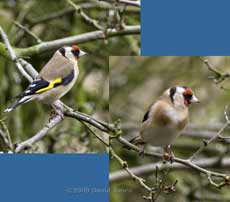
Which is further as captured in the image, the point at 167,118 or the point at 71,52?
the point at 71,52

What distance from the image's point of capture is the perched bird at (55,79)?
10.2 feet

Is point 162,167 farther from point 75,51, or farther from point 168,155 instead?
point 75,51

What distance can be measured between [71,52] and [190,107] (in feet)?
1.89

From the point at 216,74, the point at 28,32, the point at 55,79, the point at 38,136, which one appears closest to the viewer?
the point at 38,136

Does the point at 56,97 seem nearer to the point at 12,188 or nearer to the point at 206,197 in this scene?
the point at 12,188

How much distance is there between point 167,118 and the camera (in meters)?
3.07

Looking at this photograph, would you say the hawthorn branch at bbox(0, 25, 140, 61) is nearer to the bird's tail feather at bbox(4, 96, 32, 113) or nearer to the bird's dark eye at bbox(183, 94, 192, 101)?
the bird's tail feather at bbox(4, 96, 32, 113)

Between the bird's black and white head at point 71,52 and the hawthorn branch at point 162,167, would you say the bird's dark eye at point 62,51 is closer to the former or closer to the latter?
the bird's black and white head at point 71,52

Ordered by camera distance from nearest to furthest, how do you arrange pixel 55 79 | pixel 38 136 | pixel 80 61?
1. pixel 38 136
2. pixel 55 79
3. pixel 80 61

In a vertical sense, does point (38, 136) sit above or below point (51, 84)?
below

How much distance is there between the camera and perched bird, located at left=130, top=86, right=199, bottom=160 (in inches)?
121

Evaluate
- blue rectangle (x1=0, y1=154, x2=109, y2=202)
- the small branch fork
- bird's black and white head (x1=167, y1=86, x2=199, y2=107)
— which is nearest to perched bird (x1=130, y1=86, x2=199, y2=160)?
bird's black and white head (x1=167, y1=86, x2=199, y2=107)

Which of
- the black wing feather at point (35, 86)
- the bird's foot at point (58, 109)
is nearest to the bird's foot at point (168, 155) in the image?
the bird's foot at point (58, 109)

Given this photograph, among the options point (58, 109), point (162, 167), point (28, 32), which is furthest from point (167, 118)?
point (28, 32)
